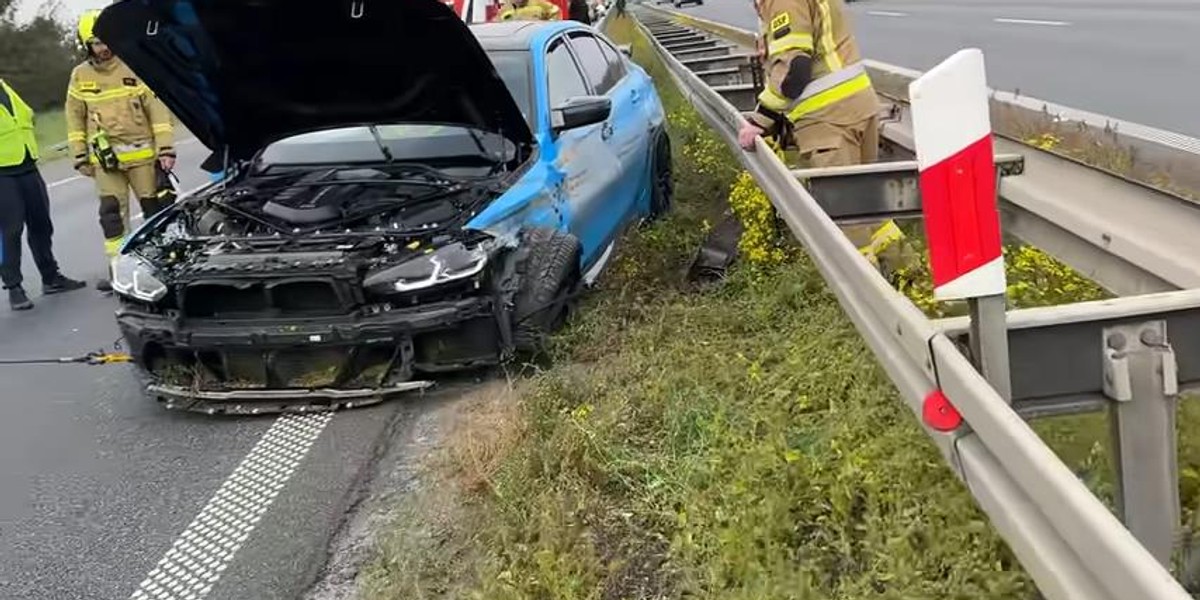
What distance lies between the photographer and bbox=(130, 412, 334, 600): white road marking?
3.47m

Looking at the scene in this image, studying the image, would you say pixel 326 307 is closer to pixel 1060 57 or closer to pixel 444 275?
pixel 444 275

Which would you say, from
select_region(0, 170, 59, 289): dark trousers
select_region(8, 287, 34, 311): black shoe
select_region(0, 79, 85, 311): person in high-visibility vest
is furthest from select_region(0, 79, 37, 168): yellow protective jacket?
select_region(8, 287, 34, 311): black shoe

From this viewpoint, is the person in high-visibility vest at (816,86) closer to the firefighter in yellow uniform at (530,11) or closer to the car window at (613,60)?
the car window at (613,60)

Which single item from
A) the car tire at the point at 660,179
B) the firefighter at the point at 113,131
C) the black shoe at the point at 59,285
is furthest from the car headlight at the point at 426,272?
the black shoe at the point at 59,285

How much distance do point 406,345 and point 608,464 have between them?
1446mm

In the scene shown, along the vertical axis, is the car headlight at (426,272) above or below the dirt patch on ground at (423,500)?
above

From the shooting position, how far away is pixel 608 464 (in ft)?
11.8

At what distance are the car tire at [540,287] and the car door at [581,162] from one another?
16.0 inches

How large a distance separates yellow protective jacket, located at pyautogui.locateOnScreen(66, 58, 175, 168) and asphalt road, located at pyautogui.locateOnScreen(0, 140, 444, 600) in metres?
2.30

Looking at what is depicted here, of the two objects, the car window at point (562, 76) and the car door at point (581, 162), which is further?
→ the car window at point (562, 76)

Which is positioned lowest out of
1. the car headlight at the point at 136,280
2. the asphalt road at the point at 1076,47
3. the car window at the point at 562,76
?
the asphalt road at the point at 1076,47

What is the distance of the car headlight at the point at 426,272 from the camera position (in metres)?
4.62

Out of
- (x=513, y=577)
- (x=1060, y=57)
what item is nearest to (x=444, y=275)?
(x=513, y=577)

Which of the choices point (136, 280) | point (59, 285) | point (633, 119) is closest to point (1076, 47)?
point (633, 119)
